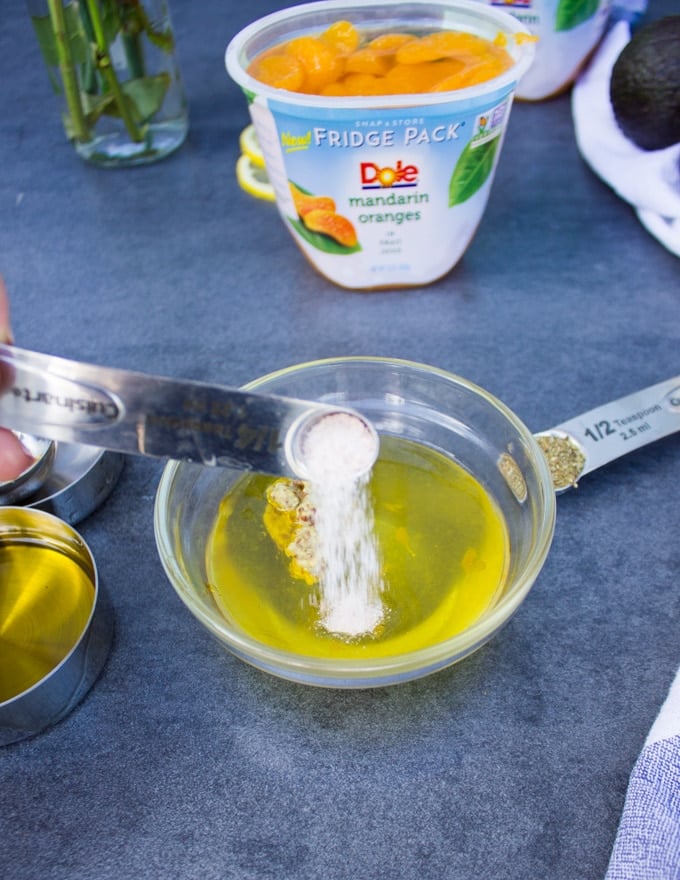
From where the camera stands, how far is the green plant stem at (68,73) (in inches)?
37.5

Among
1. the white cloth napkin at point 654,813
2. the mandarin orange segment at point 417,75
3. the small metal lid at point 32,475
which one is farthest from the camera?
the mandarin orange segment at point 417,75

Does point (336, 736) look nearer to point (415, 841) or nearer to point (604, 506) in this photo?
point (415, 841)

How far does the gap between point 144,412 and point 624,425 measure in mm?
442

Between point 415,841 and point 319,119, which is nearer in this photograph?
point 415,841

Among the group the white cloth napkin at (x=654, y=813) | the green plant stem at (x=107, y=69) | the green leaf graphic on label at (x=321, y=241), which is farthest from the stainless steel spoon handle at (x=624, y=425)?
the green plant stem at (x=107, y=69)

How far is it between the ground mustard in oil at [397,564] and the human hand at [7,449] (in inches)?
7.1

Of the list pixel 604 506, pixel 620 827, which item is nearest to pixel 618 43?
pixel 604 506

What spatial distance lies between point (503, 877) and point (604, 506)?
1.11 feet

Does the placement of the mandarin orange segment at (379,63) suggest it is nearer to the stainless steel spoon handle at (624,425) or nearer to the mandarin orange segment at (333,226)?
the mandarin orange segment at (333,226)

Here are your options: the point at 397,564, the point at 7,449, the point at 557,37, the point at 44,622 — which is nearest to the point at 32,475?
the point at 7,449

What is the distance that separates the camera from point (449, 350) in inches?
35.3

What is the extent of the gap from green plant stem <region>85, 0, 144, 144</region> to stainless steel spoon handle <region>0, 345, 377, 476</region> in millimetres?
642

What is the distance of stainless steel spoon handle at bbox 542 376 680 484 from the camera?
707 mm

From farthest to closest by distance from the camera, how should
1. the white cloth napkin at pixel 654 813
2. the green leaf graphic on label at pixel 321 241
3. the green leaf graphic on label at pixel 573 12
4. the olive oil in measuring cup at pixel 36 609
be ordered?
the green leaf graphic on label at pixel 573 12 → the green leaf graphic on label at pixel 321 241 → the olive oil in measuring cup at pixel 36 609 → the white cloth napkin at pixel 654 813
